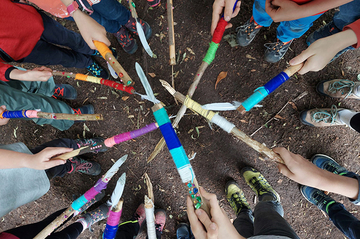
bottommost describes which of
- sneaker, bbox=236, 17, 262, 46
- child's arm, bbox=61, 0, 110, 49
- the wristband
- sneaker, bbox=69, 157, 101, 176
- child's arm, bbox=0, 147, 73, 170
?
sneaker, bbox=69, 157, 101, 176

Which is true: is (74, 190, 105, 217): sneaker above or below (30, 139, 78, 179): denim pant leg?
below

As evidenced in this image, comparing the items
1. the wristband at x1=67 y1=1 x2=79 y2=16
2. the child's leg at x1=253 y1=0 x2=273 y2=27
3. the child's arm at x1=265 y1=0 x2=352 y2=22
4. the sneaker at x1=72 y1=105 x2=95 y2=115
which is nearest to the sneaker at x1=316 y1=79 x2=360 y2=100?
the child's leg at x1=253 y1=0 x2=273 y2=27

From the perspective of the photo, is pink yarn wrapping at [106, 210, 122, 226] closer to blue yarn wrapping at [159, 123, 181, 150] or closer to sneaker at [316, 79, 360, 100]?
blue yarn wrapping at [159, 123, 181, 150]

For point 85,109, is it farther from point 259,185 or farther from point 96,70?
point 259,185

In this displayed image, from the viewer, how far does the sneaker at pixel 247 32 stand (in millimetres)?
1955

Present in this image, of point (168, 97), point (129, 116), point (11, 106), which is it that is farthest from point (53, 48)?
point (168, 97)

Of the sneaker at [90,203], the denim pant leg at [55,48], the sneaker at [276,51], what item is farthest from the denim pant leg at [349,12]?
the sneaker at [90,203]

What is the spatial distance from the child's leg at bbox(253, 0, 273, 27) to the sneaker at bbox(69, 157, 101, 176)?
2.58m

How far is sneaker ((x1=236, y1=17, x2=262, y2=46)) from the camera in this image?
6.41 ft

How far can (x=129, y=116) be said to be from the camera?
244 cm

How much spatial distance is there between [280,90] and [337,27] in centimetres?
79

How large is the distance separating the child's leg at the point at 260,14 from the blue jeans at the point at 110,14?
129cm

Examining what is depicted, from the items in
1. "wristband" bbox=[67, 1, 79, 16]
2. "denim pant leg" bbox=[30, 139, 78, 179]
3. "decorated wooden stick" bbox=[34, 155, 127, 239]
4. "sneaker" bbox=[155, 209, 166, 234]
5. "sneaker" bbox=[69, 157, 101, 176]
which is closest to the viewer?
"wristband" bbox=[67, 1, 79, 16]

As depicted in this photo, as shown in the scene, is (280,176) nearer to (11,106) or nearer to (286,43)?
(286,43)
